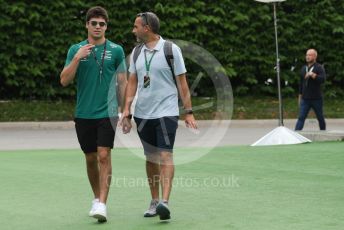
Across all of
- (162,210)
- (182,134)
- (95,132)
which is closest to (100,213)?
(162,210)

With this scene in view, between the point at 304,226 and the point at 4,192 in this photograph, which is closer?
the point at 304,226

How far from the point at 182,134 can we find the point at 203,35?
5939 millimetres

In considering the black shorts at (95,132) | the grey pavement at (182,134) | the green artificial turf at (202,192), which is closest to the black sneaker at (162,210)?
the green artificial turf at (202,192)

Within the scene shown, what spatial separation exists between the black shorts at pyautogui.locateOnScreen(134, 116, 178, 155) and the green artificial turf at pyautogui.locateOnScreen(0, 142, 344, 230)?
663 millimetres

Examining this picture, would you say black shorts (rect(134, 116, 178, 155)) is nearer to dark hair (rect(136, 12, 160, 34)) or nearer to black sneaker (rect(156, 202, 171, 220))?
black sneaker (rect(156, 202, 171, 220))

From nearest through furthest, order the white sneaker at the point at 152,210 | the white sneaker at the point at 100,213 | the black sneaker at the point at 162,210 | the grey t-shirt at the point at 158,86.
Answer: the black sneaker at the point at 162,210 → the white sneaker at the point at 100,213 → the grey t-shirt at the point at 158,86 → the white sneaker at the point at 152,210

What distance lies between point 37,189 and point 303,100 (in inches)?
347

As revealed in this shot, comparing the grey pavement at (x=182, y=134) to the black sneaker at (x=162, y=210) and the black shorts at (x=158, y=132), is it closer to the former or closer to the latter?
the black shorts at (x=158, y=132)

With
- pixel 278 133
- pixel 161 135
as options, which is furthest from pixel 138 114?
pixel 278 133

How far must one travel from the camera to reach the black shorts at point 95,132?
803cm

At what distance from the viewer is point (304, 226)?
7.37 meters

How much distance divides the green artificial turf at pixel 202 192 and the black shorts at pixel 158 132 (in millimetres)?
663

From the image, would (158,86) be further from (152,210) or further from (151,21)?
(152,210)

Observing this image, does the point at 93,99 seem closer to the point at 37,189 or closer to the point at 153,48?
the point at 153,48
